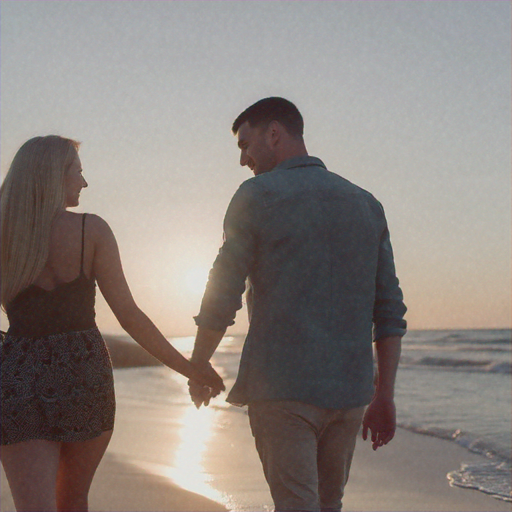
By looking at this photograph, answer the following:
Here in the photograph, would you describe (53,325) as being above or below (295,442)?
above

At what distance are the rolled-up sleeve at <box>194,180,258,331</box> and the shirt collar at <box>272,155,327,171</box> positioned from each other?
0.16m

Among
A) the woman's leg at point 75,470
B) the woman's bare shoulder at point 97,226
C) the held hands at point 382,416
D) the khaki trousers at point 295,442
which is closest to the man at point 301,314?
the khaki trousers at point 295,442

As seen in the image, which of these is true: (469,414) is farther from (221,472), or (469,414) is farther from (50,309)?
(50,309)

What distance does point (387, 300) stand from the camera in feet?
9.76

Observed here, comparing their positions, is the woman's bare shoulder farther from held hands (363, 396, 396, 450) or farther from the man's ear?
held hands (363, 396, 396, 450)

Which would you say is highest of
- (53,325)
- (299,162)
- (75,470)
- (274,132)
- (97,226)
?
(274,132)

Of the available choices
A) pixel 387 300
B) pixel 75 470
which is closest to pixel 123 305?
pixel 75 470

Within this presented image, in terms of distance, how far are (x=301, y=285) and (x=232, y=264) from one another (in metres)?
0.27

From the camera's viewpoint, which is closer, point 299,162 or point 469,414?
point 299,162

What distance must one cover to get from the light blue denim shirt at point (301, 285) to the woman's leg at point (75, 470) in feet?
1.74

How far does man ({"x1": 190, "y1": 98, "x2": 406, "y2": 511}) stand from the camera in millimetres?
2635

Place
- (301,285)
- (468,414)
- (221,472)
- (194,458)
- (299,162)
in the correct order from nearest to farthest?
(301,285) < (299,162) < (221,472) < (194,458) < (468,414)

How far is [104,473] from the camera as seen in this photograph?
6598mm

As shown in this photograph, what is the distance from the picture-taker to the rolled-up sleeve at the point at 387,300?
2.96 meters
